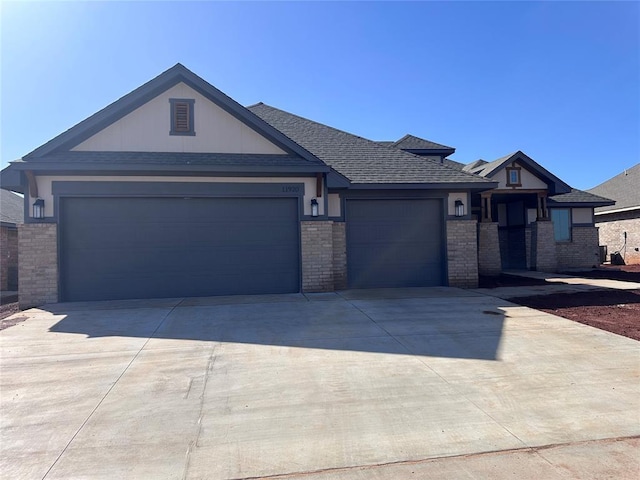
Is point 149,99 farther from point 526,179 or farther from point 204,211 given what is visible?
point 526,179

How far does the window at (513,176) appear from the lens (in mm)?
17312

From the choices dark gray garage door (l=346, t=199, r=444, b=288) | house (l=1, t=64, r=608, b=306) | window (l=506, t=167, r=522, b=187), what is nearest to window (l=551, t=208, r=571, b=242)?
window (l=506, t=167, r=522, b=187)

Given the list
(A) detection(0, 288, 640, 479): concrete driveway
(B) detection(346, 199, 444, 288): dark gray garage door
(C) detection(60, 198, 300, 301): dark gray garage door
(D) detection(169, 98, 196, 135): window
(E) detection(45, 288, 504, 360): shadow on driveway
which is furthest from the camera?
(B) detection(346, 199, 444, 288): dark gray garage door

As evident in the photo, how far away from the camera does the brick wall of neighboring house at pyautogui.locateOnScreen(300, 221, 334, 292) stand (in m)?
11.1

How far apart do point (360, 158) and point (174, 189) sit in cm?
623

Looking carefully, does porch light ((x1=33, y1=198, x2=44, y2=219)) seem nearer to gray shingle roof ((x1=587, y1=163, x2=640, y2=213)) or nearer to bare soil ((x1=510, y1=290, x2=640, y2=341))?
bare soil ((x1=510, y1=290, x2=640, y2=341))

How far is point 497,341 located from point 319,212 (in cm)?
621

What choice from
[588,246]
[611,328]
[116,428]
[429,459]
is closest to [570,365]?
[611,328]

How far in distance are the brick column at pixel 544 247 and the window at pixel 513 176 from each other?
2125mm

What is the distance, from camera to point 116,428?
12.2ft

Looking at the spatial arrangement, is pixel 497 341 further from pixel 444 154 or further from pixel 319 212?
pixel 444 154

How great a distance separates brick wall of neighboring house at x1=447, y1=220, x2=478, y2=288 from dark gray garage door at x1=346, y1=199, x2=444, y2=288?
303 mm

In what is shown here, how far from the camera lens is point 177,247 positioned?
419 inches

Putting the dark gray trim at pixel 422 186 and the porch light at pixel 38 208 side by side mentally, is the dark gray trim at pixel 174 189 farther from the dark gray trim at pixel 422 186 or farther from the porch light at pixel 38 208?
the dark gray trim at pixel 422 186
